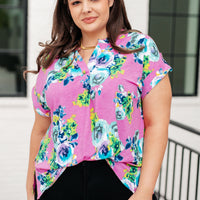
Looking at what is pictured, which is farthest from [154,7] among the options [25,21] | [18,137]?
[18,137]

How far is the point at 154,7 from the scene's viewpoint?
19.9 feet

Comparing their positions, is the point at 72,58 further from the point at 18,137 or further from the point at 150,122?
the point at 18,137

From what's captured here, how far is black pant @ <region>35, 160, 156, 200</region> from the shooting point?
1.77m

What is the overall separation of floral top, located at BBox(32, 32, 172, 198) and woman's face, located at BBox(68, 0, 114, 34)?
86mm

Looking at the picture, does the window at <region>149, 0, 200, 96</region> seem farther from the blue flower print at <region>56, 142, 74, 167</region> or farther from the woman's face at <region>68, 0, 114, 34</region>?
the blue flower print at <region>56, 142, 74, 167</region>

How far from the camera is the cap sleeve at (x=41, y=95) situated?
190 centimetres

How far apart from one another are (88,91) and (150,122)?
27cm

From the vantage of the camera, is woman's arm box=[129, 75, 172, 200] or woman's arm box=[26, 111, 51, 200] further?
woman's arm box=[26, 111, 51, 200]

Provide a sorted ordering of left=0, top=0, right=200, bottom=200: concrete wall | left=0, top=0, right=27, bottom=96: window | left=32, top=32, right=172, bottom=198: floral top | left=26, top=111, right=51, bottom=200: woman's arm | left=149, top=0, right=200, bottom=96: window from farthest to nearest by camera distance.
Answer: left=0, top=0, right=27, bottom=96: window < left=149, top=0, right=200, bottom=96: window < left=0, top=0, right=200, bottom=200: concrete wall < left=26, top=111, right=51, bottom=200: woman's arm < left=32, top=32, right=172, bottom=198: floral top

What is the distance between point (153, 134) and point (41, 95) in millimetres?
490

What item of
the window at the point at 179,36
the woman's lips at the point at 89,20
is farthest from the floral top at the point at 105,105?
the window at the point at 179,36

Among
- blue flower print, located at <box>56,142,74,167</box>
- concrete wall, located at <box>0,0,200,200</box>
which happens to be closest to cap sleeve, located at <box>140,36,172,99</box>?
blue flower print, located at <box>56,142,74,167</box>

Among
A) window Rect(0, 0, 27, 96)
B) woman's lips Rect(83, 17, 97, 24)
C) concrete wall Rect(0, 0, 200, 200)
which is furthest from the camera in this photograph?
window Rect(0, 0, 27, 96)

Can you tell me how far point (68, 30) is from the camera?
2018 mm
